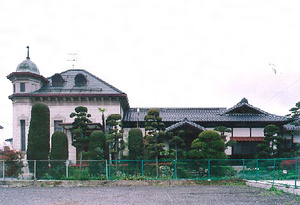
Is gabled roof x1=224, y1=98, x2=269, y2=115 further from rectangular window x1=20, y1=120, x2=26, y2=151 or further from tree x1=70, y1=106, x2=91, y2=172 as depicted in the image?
rectangular window x1=20, y1=120, x2=26, y2=151

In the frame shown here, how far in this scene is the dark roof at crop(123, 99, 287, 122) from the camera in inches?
984

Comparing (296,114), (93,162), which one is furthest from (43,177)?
(296,114)

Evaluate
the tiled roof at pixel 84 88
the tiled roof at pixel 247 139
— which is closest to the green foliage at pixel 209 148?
the tiled roof at pixel 247 139

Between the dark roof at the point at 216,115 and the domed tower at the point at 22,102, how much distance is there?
767 cm

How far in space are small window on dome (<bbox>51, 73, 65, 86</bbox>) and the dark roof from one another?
595 cm

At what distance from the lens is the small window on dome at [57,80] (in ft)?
82.3

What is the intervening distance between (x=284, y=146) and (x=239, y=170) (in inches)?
308

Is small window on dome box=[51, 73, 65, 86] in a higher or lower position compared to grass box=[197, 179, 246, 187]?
higher

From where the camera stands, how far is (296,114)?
23.7m

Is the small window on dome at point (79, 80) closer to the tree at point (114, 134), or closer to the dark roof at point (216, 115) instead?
the dark roof at point (216, 115)

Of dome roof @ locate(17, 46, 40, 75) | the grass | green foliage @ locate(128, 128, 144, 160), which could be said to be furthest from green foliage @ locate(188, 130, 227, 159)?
dome roof @ locate(17, 46, 40, 75)

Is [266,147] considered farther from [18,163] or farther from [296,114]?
[18,163]

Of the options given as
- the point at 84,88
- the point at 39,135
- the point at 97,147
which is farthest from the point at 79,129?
the point at 84,88

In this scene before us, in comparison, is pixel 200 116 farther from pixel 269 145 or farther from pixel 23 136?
pixel 23 136
